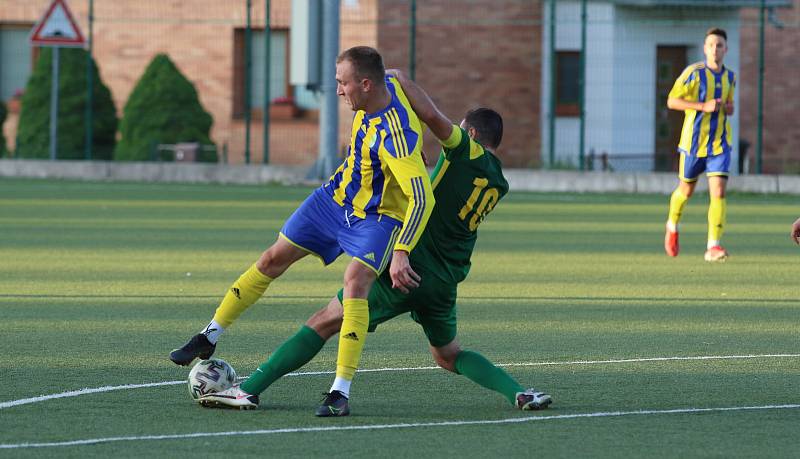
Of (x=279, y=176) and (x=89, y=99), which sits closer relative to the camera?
(x=279, y=176)

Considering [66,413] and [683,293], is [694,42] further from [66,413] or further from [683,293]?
[66,413]

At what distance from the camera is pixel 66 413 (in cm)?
711

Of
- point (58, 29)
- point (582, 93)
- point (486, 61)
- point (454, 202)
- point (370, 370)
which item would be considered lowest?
point (370, 370)

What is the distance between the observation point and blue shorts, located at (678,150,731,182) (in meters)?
15.6

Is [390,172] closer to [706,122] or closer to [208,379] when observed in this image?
[208,379]

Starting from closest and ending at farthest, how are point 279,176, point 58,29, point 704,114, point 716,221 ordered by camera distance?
1. point 716,221
2. point 704,114
3. point 58,29
4. point 279,176

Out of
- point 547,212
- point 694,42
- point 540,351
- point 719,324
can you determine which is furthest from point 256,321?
point 694,42

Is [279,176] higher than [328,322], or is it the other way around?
[328,322]

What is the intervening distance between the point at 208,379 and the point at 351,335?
72cm

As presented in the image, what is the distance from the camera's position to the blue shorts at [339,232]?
7.25 metres

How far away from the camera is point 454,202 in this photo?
7324 mm

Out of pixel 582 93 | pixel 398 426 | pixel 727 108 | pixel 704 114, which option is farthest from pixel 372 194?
pixel 582 93

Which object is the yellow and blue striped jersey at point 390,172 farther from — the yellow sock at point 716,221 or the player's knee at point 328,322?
the yellow sock at point 716,221

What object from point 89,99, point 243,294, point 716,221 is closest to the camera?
point 243,294
